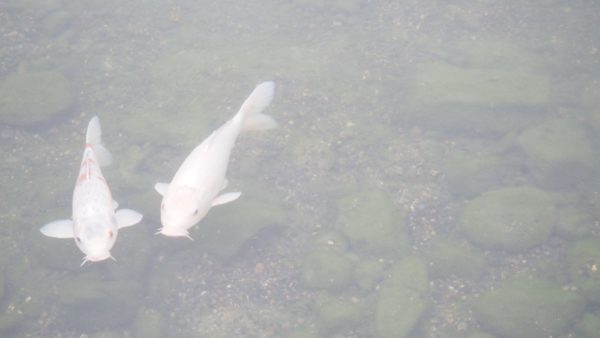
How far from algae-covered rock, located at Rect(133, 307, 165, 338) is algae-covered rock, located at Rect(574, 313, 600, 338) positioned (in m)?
4.86

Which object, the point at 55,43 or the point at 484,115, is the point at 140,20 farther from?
the point at 484,115

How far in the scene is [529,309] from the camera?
17.4ft

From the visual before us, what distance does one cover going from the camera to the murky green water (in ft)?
18.9

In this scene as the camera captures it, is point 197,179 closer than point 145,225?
Yes

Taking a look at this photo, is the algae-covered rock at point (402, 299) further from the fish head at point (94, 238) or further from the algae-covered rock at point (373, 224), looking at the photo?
the fish head at point (94, 238)

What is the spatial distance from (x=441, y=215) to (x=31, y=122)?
6665 millimetres

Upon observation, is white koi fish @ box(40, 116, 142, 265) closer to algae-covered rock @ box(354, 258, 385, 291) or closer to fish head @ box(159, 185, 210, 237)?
fish head @ box(159, 185, 210, 237)

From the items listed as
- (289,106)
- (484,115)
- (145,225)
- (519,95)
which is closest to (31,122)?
(145,225)

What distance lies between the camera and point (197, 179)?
16.0 feet

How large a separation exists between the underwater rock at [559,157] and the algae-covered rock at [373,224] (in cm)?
235

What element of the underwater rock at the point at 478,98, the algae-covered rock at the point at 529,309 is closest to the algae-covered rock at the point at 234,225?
the algae-covered rock at the point at 529,309

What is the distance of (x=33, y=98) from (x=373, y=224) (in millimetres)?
5862

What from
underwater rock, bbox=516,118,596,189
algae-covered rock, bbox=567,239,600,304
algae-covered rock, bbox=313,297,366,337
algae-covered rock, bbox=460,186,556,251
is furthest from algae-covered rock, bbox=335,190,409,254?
underwater rock, bbox=516,118,596,189

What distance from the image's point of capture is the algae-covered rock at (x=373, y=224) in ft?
20.3
